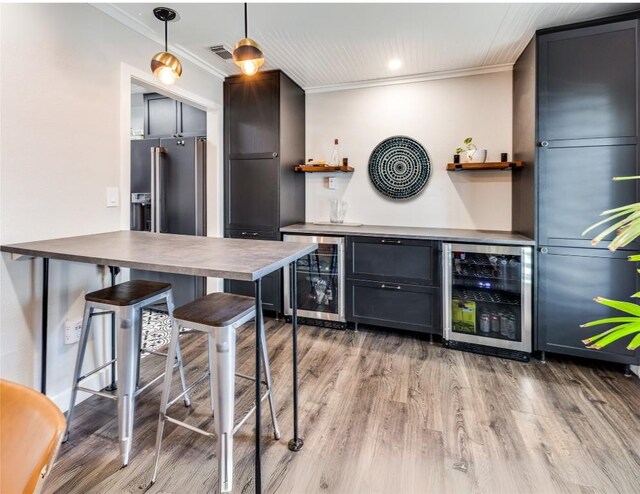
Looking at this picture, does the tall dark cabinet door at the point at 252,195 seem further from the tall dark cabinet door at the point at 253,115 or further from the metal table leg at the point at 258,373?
the metal table leg at the point at 258,373

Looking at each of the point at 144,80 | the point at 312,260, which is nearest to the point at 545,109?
the point at 312,260

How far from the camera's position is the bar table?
51.3 inches

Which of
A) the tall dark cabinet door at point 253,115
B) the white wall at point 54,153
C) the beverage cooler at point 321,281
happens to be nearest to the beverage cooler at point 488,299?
the beverage cooler at point 321,281

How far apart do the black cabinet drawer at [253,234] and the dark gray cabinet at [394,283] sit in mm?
760

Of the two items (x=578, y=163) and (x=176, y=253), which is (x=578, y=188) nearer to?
(x=578, y=163)

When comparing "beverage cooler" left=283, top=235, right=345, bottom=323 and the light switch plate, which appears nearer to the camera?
the light switch plate

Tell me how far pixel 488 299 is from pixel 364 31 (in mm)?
2239

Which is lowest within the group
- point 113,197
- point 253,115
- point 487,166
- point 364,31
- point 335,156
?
point 113,197

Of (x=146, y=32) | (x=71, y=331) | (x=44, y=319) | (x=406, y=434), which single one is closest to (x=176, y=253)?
(x=44, y=319)

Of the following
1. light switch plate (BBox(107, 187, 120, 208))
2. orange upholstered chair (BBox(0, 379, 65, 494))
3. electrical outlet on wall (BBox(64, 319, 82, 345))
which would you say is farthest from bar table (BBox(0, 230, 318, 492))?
orange upholstered chair (BBox(0, 379, 65, 494))

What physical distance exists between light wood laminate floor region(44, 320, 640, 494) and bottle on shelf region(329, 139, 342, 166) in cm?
207

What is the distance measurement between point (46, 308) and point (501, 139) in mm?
3646

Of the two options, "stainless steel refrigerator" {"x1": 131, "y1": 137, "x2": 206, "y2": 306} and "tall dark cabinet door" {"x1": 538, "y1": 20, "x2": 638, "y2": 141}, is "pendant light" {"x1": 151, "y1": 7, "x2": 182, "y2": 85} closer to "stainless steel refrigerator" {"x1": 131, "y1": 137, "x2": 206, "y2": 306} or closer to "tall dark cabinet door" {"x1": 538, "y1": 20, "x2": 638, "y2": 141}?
"stainless steel refrigerator" {"x1": 131, "y1": 137, "x2": 206, "y2": 306}

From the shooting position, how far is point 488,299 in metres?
2.83
